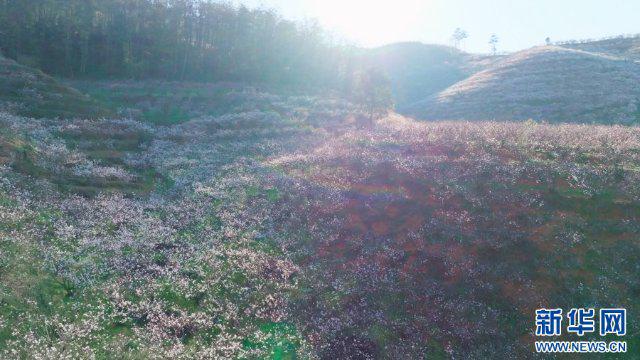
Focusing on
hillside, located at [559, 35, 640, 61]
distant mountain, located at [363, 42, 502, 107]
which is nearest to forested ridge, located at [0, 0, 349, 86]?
distant mountain, located at [363, 42, 502, 107]

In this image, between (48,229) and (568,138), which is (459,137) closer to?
(568,138)

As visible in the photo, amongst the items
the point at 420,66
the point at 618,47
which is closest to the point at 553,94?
the point at 618,47

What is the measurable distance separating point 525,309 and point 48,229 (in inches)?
908

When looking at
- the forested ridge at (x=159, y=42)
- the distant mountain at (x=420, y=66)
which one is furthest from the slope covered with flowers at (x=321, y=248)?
the distant mountain at (x=420, y=66)

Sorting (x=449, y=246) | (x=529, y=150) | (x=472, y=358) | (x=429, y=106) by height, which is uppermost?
(x=429, y=106)

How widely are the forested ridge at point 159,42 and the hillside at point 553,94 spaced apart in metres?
33.3

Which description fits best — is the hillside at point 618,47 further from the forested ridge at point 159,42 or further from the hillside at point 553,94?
the forested ridge at point 159,42

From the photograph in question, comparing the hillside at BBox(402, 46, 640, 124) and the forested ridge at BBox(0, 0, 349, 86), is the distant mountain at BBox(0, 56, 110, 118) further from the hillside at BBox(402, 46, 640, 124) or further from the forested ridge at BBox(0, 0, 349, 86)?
the hillside at BBox(402, 46, 640, 124)

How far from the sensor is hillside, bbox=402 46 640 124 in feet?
213

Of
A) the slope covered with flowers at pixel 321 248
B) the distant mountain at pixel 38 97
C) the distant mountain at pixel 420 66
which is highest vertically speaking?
the distant mountain at pixel 420 66

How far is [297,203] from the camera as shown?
28.4 meters

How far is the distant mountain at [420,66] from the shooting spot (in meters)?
124

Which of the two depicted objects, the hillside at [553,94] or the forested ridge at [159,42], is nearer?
the hillside at [553,94]

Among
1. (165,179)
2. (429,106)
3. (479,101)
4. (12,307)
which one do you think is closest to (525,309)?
(12,307)
